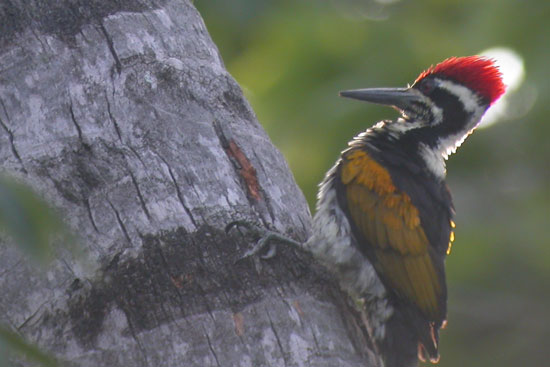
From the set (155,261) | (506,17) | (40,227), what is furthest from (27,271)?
(506,17)

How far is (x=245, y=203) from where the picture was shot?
364 cm

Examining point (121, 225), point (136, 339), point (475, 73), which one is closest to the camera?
point (136, 339)

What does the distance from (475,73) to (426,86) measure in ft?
0.84

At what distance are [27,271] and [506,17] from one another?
4598mm

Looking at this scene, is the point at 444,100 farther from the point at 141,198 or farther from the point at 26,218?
the point at 26,218

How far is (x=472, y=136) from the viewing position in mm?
7750

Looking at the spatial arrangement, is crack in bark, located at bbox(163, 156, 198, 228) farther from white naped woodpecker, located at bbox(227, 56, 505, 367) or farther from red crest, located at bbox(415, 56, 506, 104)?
red crest, located at bbox(415, 56, 506, 104)

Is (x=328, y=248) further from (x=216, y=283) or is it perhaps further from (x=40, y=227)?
(x=40, y=227)

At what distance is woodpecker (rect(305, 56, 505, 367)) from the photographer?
14.1 feet

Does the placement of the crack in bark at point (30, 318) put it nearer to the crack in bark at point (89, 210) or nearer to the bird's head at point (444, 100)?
the crack in bark at point (89, 210)

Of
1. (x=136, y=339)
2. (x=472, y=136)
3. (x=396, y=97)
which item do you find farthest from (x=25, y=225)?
(x=472, y=136)

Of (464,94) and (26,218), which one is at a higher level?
(464,94)

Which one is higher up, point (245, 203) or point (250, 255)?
point (245, 203)

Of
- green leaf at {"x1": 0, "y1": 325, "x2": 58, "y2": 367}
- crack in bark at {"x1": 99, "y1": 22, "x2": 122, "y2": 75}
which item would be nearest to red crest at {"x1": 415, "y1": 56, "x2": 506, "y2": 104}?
crack in bark at {"x1": 99, "y1": 22, "x2": 122, "y2": 75}
